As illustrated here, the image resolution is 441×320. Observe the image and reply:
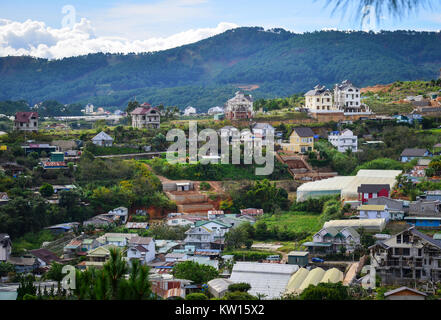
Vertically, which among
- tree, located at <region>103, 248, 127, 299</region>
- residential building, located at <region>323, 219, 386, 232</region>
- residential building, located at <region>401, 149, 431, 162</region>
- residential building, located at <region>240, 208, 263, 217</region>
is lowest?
residential building, located at <region>240, 208, 263, 217</region>

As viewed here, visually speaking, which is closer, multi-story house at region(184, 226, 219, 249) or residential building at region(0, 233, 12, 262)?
residential building at region(0, 233, 12, 262)

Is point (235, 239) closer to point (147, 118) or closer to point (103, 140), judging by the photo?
point (103, 140)

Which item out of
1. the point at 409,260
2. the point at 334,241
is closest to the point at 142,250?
the point at 334,241

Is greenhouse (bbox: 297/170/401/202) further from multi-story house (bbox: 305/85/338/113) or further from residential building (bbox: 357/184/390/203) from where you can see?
multi-story house (bbox: 305/85/338/113)

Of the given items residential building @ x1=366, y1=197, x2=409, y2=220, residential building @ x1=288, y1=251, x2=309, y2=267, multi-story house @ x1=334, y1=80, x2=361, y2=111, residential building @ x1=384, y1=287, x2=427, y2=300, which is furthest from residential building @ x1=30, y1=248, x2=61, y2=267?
multi-story house @ x1=334, y1=80, x2=361, y2=111

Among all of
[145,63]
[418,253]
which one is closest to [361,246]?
[418,253]

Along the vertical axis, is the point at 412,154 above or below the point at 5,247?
above
